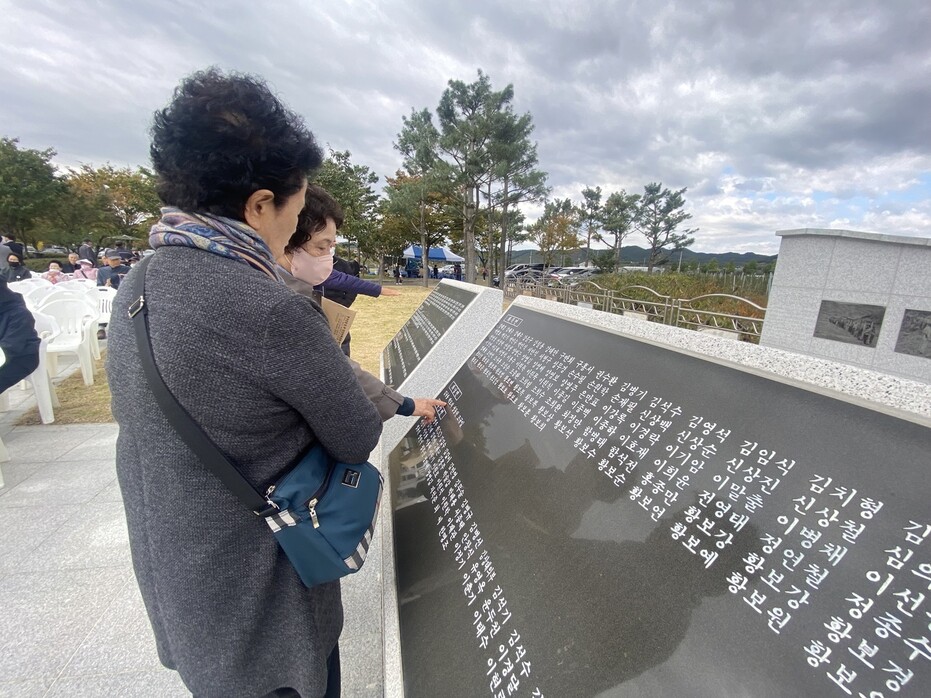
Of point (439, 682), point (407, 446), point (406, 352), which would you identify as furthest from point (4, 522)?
point (439, 682)

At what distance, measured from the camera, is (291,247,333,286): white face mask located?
2.06 metres

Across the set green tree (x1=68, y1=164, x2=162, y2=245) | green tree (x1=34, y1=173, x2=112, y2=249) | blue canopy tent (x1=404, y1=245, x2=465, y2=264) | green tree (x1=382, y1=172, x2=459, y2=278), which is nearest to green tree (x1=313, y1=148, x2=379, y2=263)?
green tree (x1=382, y1=172, x2=459, y2=278)

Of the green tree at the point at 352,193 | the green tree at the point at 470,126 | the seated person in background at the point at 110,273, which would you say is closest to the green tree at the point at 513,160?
the green tree at the point at 470,126

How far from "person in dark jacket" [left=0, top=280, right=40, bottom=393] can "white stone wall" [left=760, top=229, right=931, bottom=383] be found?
7.35m

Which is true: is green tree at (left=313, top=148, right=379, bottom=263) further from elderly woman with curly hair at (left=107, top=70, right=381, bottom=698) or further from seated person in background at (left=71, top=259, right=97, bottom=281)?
elderly woman with curly hair at (left=107, top=70, right=381, bottom=698)

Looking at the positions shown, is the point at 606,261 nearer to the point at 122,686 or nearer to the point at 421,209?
the point at 421,209

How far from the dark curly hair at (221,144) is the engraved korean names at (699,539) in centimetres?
111

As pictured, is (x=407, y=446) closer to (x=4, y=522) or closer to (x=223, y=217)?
(x=223, y=217)

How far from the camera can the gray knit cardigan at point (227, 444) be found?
790 millimetres

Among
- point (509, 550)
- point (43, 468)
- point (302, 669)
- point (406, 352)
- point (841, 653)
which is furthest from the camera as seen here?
point (406, 352)

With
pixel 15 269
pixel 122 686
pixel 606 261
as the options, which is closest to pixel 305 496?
pixel 122 686

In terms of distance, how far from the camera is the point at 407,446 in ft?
7.84

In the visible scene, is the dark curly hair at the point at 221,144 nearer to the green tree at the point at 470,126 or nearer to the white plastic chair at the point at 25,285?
the white plastic chair at the point at 25,285

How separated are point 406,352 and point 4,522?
9.11 ft
